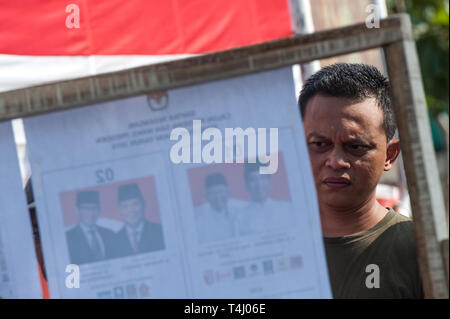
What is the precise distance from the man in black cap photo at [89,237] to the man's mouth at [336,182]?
72cm

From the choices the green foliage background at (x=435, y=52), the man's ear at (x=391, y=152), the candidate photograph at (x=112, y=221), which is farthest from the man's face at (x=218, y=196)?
the green foliage background at (x=435, y=52)

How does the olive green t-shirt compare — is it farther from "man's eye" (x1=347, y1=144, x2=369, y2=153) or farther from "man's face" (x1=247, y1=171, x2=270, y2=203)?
"man's face" (x1=247, y1=171, x2=270, y2=203)

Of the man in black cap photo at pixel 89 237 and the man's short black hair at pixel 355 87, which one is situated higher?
the man's short black hair at pixel 355 87

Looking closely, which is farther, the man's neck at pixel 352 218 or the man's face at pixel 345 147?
the man's neck at pixel 352 218

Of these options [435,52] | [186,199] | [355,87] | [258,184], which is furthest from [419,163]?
[435,52]

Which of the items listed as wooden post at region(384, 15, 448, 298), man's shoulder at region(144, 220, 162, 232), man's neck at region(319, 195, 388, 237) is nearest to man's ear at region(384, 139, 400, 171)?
man's neck at region(319, 195, 388, 237)

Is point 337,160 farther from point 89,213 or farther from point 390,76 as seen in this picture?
point 89,213

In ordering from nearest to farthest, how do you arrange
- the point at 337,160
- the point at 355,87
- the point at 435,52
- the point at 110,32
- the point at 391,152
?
the point at 337,160, the point at 355,87, the point at 391,152, the point at 110,32, the point at 435,52

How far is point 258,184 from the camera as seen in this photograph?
1.36 meters

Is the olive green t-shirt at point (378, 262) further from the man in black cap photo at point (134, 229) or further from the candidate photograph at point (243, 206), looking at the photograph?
the man in black cap photo at point (134, 229)

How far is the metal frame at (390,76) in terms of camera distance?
1.30 m

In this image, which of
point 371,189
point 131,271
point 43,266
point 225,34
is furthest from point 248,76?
point 225,34

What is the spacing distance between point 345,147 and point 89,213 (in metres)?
0.76
